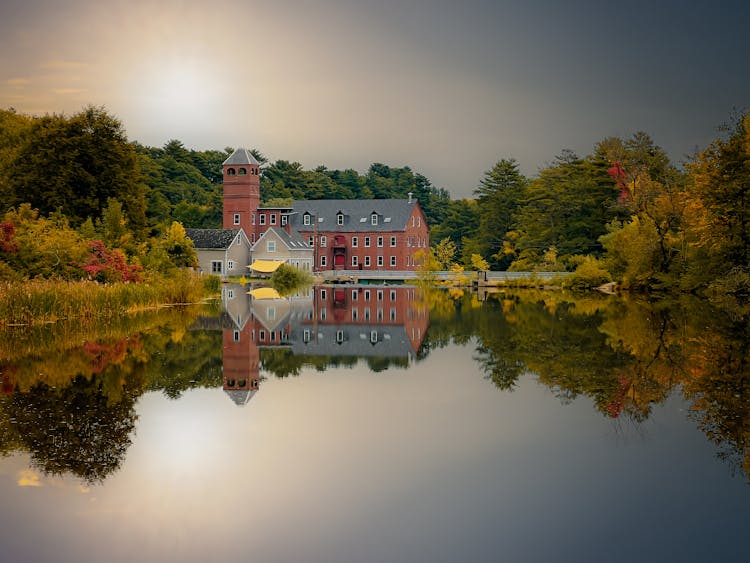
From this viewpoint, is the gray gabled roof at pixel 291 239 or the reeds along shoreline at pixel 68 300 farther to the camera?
the gray gabled roof at pixel 291 239

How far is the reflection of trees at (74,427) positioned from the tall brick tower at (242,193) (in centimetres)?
6840

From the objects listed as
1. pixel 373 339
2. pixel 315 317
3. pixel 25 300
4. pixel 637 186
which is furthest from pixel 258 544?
pixel 637 186

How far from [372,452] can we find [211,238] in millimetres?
67245

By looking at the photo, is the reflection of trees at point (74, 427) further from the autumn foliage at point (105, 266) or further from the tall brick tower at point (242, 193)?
the tall brick tower at point (242, 193)

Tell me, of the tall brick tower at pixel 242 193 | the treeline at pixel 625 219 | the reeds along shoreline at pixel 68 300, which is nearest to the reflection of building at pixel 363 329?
the reeds along shoreline at pixel 68 300

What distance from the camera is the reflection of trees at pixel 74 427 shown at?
9.80m

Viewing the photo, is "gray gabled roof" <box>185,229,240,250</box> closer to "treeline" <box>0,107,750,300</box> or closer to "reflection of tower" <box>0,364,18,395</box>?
"treeline" <box>0,107,750,300</box>

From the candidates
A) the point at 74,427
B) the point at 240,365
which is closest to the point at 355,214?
the point at 240,365

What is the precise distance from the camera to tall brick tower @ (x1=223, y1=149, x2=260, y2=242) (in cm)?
8181

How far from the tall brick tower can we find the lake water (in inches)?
2420

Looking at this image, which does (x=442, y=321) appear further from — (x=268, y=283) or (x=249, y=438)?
(x=268, y=283)

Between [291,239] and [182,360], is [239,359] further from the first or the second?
[291,239]

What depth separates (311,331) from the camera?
2691 cm

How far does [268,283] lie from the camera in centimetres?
6931
